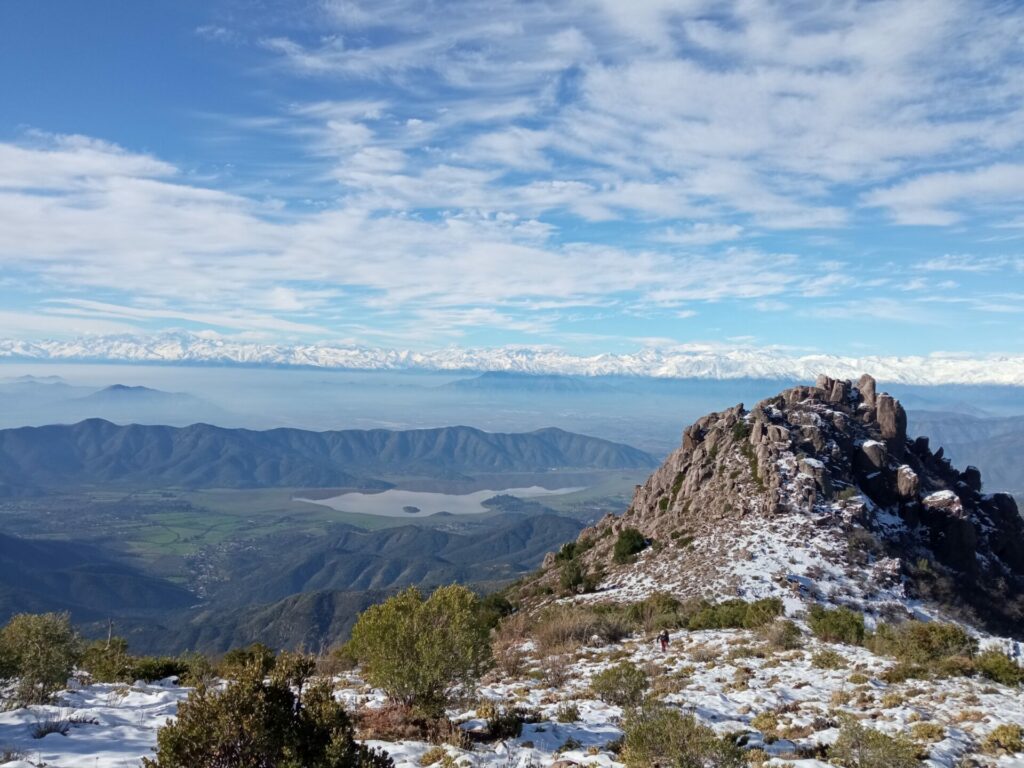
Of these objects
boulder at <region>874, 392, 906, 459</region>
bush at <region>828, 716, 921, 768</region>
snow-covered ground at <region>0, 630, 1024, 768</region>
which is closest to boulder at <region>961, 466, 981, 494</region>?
boulder at <region>874, 392, 906, 459</region>

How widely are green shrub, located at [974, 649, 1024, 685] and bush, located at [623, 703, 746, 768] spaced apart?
11.0 m

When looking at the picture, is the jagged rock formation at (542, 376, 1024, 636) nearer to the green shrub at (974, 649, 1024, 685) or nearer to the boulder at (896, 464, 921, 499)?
the boulder at (896, 464, 921, 499)

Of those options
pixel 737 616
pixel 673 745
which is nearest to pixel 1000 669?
pixel 737 616

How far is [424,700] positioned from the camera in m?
12.1

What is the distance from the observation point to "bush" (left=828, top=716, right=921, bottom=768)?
30.4ft

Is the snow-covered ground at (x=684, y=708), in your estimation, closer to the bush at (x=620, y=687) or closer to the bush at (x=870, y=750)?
the bush at (x=620, y=687)

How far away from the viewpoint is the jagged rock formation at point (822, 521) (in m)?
32.0

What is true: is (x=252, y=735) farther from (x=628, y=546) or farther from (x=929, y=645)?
(x=628, y=546)

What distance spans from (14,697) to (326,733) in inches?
363

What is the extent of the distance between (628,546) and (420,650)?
3132 centimetres

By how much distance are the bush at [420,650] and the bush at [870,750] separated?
689cm

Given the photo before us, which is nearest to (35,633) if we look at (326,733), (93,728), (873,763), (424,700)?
(93,728)

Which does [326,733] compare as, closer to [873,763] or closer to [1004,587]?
[873,763]

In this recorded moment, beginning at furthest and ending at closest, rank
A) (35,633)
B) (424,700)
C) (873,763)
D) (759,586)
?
(759,586) → (35,633) → (424,700) → (873,763)
